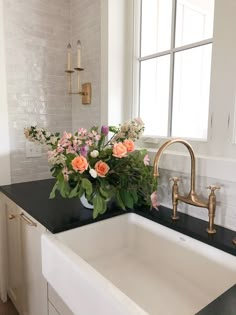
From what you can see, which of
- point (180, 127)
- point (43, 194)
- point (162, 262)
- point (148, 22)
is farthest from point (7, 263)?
point (148, 22)

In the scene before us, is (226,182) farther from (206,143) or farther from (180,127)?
(180,127)

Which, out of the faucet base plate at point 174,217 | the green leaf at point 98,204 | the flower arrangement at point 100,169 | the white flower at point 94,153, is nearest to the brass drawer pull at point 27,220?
the flower arrangement at point 100,169

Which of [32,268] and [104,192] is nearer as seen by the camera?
[104,192]

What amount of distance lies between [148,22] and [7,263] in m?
1.79

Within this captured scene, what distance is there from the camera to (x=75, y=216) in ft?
3.83

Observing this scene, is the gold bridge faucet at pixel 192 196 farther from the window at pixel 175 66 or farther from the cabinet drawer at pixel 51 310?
the cabinet drawer at pixel 51 310

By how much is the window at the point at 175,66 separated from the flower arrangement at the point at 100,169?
32 centimetres

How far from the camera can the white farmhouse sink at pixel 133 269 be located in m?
0.74

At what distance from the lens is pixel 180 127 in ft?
4.58

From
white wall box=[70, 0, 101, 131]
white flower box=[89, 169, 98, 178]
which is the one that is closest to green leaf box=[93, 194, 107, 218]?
white flower box=[89, 169, 98, 178]

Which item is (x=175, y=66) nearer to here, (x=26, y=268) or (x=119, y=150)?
(x=119, y=150)

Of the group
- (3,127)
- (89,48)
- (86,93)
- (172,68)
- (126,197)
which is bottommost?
(126,197)

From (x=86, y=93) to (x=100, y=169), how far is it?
34.6 inches

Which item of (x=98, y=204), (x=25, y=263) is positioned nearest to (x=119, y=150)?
(x=98, y=204)
